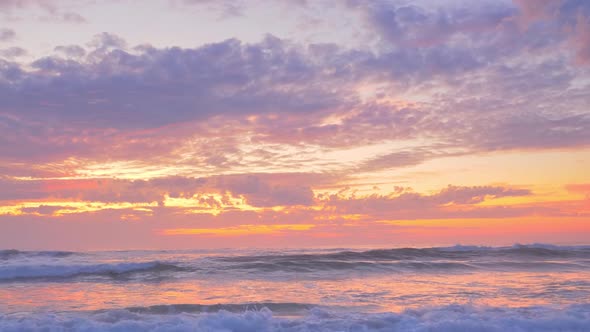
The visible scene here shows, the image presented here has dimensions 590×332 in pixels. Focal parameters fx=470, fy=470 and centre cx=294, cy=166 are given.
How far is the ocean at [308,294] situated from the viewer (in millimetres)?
10641

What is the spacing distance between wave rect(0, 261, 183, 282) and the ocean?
0.16ft

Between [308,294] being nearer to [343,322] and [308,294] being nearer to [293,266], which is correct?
[343,322]

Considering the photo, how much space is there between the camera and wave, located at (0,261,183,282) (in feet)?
71.2

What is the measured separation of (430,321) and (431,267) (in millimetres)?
13652

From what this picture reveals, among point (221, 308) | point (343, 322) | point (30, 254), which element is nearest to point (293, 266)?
point (221, 308)

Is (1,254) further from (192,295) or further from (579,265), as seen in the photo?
(579,265)

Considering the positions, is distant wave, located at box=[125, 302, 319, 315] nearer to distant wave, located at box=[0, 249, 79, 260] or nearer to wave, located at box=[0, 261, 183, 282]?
wave, located at box=[0, 261, 183, 282]

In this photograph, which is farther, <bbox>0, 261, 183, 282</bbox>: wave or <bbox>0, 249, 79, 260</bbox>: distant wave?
<bbox>0, 249, 79, 260</bbox>: distant wave

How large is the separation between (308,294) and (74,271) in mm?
13212

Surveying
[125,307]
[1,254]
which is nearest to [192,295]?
[125,307]

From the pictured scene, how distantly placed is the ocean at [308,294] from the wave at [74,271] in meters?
0.05

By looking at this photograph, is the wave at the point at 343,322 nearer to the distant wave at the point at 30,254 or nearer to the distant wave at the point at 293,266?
the distant wave at the point at 293,266

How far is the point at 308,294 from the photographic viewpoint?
52.5 ft

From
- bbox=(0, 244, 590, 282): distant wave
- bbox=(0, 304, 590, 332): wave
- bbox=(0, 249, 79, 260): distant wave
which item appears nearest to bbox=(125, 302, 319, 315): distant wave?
bbox=(0, 304, 590, 332): wave
